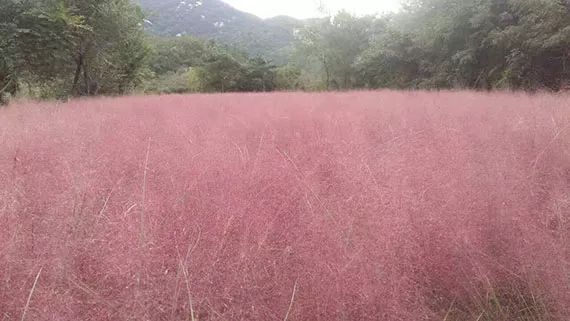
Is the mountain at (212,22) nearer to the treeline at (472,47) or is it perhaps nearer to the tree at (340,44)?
the tree at (340,44)

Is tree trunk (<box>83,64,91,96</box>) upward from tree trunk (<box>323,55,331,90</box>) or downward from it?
downward

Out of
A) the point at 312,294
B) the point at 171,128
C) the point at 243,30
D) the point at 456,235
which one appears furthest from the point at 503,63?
the point at 243,30

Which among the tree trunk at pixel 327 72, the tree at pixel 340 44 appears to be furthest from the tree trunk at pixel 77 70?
the tree trunk at pixel 327 72

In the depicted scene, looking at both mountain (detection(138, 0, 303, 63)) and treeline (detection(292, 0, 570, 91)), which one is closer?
treeline (detection(292, 0, 570, 91))

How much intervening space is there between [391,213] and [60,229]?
1.57m

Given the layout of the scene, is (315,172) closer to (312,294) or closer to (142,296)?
(312,294)

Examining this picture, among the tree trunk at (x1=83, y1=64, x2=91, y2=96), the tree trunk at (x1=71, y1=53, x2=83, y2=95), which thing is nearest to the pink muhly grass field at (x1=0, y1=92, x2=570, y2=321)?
the tree trunk at (x1=71, y1=53, x2=83, y2=95)

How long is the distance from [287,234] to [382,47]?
611 inches

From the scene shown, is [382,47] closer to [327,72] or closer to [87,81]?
[327,72]

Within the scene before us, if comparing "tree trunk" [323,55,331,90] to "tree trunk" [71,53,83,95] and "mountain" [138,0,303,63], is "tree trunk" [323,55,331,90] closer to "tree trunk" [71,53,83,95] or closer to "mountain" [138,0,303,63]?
"tree trunk" [71,53,83,95]

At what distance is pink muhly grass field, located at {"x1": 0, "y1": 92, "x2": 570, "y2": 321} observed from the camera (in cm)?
128

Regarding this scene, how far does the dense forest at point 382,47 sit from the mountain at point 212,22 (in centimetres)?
4497

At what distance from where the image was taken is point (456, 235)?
64.6 inches

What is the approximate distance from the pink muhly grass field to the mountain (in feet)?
194
